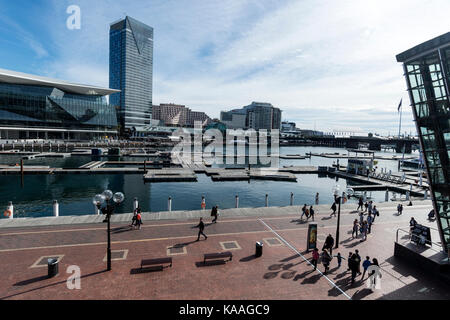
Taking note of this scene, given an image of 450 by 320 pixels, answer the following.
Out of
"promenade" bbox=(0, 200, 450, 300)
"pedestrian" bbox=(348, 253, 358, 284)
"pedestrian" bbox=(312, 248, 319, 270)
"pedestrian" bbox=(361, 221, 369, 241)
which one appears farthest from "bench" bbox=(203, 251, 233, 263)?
"pedestrian" bbox=(361, 221, 369, 241)

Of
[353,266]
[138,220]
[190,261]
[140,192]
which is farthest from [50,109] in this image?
[353,266]

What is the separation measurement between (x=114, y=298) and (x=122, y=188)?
33578mm

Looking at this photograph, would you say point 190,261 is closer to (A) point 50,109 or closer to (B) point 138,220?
(B) point 138,220

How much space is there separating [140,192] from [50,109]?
10940cm

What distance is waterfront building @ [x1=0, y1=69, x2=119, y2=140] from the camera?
4277 inches

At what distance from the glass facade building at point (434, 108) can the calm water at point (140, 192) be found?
823 inches

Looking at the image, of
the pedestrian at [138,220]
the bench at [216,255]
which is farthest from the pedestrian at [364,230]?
the pedestrian at [138,220]

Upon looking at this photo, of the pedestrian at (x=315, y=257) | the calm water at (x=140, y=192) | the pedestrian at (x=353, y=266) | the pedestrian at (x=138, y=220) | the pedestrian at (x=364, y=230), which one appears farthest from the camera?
the calm water at (x=140, y=192)

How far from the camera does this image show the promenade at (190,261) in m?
11.3

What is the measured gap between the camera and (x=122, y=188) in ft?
137

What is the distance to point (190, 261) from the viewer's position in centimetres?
1402

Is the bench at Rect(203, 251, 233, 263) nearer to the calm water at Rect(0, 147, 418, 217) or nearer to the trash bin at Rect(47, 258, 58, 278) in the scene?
the trash bin at Rect(47, 258, 58, 278)

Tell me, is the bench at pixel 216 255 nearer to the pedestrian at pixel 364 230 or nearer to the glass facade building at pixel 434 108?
the pedestrian at pixel 364 230

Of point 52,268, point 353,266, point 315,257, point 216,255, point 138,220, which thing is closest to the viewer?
point 52,268
